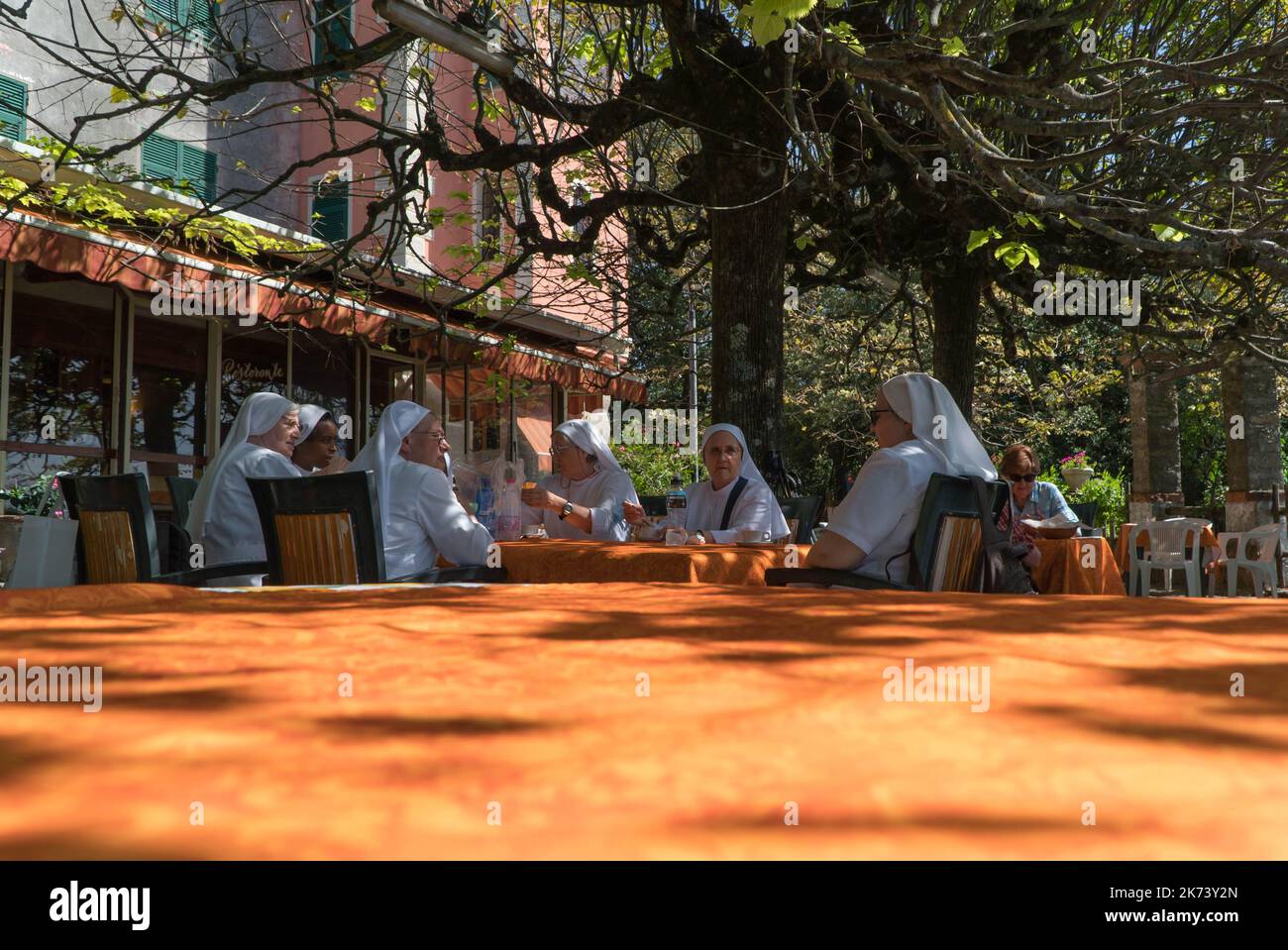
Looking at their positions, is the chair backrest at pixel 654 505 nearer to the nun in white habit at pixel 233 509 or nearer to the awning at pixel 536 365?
the nun in white habit at pixel 233 509

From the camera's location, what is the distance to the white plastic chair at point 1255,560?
9.65 meters

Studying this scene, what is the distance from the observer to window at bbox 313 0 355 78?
542cm

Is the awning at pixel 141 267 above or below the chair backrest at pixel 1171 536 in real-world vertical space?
above

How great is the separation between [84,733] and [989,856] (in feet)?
1.40

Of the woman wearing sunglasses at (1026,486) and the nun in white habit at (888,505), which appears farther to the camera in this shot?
the woman wearing sunglasses at (1026,486)

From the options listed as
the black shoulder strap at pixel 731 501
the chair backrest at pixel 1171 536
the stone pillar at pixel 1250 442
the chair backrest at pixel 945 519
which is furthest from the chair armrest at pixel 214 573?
the stone pillar at pixel 1250 442

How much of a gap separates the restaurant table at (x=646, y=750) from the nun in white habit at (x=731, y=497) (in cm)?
463

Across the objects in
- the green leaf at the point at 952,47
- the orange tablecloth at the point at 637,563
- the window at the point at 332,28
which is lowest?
the orange tablecloth at the point at 637,563

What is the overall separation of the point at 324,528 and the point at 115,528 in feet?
4.27

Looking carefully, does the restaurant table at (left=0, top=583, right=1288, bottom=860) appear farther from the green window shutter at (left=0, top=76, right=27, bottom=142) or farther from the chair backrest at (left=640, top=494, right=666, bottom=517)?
the green window shutter at (left=0, top=76, right=27, bottom=142)

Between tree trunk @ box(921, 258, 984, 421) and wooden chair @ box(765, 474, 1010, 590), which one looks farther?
tree trunk @ box(921, 258, 984, 421)

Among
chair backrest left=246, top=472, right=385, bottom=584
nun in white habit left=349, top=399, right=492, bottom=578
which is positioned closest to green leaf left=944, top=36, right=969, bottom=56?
nun in white habit left=349, top=399, right=492, bottom=578

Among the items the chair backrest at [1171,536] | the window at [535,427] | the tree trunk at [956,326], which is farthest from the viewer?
the window at [535,427]
